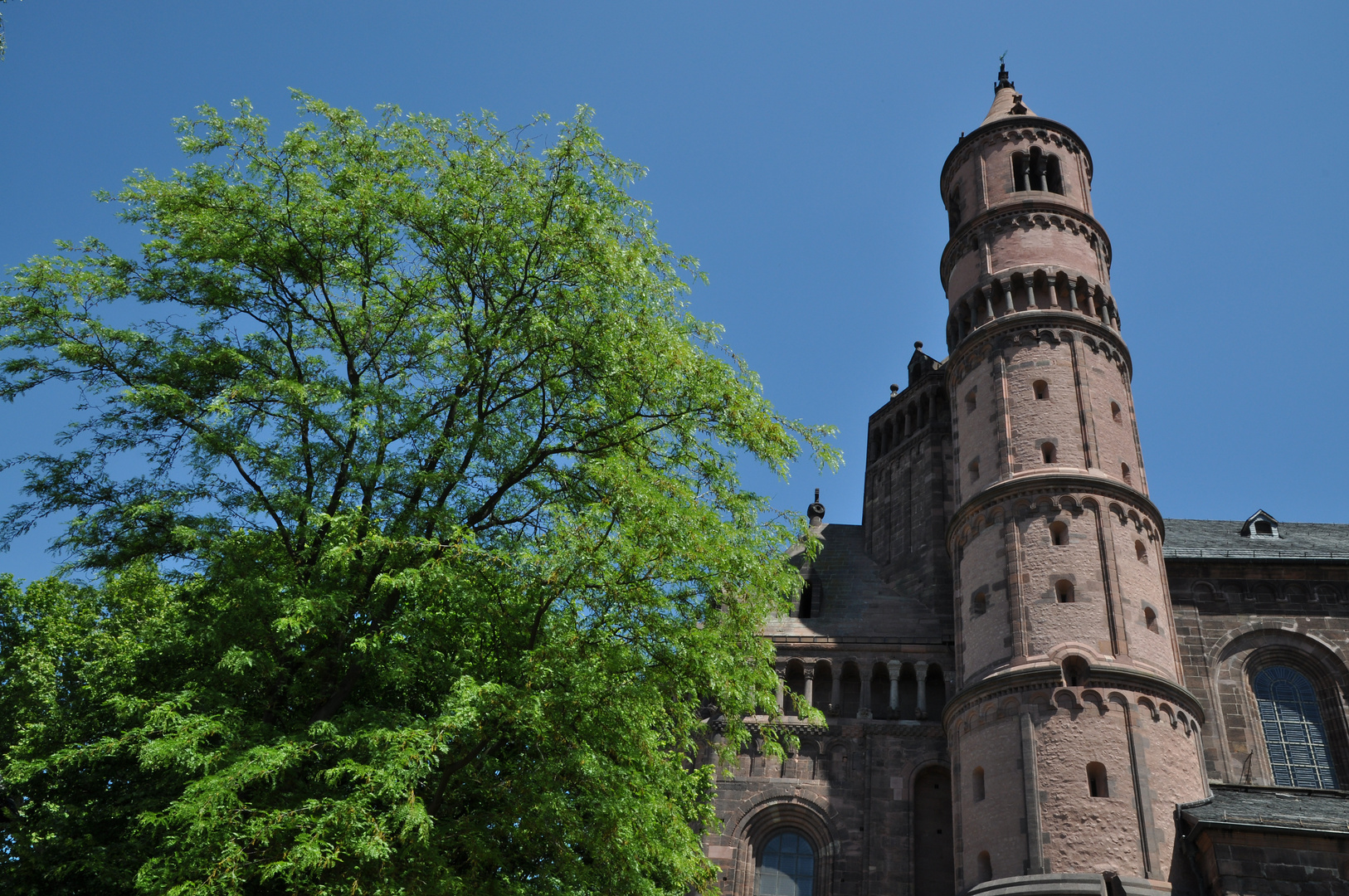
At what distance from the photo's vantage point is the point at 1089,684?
22.6 m

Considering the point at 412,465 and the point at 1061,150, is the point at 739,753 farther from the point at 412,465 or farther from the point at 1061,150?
the point at 1061,150

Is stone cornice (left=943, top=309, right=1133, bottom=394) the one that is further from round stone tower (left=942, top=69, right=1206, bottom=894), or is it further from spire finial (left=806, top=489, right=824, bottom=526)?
Answer: spire finial (left=806, top=489, right=824, bottom=526)

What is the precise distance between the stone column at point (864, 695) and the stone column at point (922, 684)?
1.22 meters

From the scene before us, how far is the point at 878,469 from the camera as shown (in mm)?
35469

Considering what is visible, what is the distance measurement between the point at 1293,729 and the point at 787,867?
43.5 ft

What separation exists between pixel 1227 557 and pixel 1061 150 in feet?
46.6

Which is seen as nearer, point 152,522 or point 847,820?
point 152,522

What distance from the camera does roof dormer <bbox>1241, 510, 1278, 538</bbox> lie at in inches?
1247

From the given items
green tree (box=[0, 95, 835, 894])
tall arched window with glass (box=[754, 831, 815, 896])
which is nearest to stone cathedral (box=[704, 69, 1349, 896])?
tall arched window with glass (box=[754, 831, 815, 896])

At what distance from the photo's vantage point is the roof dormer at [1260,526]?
31672 millimetres

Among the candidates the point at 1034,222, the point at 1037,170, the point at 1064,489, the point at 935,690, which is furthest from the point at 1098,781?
the point at 1037,170

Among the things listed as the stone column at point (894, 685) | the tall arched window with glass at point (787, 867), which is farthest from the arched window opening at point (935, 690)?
the tall arched window with glass at point (787, 867)

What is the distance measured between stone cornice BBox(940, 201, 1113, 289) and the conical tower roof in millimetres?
4744

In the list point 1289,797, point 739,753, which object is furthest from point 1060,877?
point 739,753
